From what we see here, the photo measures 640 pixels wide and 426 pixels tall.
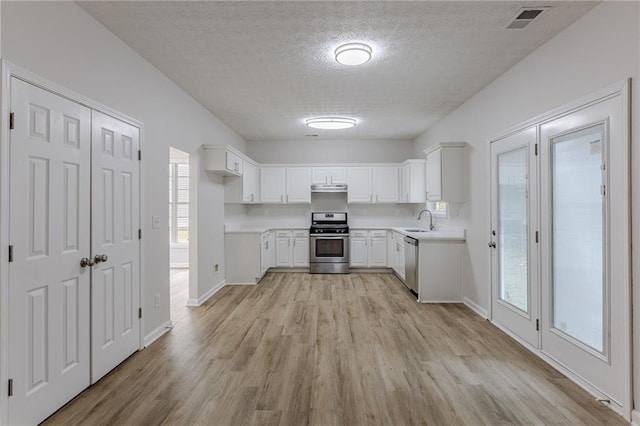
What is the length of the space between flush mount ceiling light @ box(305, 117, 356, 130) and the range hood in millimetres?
1529

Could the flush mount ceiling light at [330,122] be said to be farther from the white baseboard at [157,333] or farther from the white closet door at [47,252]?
the white baseboard at [157,333]

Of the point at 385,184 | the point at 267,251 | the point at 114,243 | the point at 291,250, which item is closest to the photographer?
the point at 114,243

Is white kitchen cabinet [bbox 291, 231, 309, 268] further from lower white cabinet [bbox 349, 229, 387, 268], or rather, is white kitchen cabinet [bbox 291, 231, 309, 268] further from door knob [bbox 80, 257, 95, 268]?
door knob [bbox 80, 257, 95, 268]

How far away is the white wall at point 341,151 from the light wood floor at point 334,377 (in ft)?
12.3

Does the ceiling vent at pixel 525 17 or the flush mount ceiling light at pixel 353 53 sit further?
the flush mount ceiling light at pixel 353 53

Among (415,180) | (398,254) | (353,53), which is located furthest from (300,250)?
(353,53)

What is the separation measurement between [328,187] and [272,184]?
1.15 m

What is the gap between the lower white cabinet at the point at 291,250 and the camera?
6438 mm

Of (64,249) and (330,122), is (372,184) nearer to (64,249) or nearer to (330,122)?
(330,122)

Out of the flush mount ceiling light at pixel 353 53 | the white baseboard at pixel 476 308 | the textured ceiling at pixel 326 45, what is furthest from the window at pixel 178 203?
the white baseboard at pixel 476 308

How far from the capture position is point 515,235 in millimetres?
3248

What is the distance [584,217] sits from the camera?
238 cm

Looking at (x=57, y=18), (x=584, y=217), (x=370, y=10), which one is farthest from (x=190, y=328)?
(x=584, y=217)

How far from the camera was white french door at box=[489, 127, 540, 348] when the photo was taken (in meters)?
2.95
